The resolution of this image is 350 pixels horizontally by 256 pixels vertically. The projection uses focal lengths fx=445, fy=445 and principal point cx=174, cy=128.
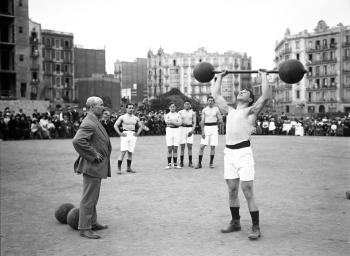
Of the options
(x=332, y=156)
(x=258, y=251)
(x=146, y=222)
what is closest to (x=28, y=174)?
(x=146, y=222)

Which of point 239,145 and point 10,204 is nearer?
point 239,145

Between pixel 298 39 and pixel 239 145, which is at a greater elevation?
pixel 298 39

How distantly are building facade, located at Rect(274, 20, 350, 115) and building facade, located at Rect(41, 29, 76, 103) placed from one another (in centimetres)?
4802

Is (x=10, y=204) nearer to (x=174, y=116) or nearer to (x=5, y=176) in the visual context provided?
(x=5, y=176)

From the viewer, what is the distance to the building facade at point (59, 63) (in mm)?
96000

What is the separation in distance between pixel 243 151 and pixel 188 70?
125472 mm

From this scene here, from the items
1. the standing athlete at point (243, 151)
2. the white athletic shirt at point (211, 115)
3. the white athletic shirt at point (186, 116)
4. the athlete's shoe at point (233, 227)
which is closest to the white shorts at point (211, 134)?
the white athletic shirt at point (211, 115)

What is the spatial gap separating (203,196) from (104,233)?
301cm

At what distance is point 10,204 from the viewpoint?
8719 mm

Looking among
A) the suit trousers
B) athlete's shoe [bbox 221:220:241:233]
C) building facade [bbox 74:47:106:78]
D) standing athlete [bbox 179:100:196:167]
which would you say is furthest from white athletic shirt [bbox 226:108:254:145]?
building facade [bbox 74:47:106:78]

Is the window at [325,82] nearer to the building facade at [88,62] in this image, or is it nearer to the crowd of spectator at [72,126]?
the building facade at [88,62]

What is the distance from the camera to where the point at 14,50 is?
176 feet

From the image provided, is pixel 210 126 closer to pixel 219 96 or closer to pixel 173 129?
pixel 173 129

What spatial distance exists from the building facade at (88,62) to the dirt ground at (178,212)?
297 feet
